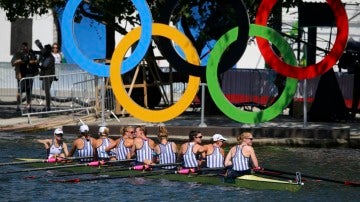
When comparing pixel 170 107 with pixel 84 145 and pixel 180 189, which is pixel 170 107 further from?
pixel 180 189

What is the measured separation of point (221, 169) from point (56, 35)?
96.8 ft

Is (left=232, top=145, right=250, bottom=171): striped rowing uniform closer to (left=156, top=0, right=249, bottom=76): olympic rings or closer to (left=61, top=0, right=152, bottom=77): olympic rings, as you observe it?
(left=156, top=0, right=249, bottom=76): olympic rings

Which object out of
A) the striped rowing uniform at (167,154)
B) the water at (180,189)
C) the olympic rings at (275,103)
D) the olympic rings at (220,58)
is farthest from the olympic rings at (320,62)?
the striped rowing uniform at (167,154)

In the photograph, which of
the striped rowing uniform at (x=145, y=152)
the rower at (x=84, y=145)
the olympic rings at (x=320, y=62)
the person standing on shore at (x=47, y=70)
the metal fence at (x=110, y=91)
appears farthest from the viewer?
the person standing on shore at (x=47, y=70)

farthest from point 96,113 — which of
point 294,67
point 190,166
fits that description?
point 190,166

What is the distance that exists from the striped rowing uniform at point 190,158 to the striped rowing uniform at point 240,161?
4.61 ft

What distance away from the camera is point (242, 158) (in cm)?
2675

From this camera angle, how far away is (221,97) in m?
35.0

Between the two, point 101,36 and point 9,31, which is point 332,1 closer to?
point 101,36

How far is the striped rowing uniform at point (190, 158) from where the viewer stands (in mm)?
28031

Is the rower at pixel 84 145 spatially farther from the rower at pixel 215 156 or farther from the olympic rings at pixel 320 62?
the olympic rings at pixel 320 62

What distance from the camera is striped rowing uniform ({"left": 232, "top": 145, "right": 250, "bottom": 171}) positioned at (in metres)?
26.8

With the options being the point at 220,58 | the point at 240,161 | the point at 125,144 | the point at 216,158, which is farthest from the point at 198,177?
the point at 220,58

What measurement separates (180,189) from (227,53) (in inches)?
366
